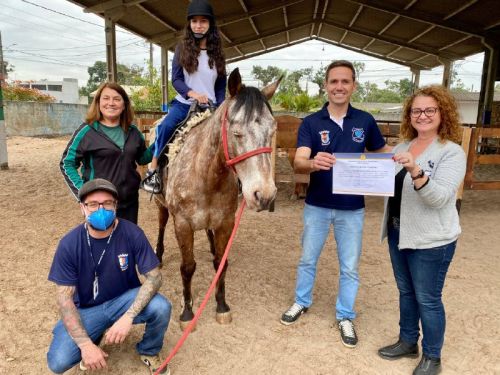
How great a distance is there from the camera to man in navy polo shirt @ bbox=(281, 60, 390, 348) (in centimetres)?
246

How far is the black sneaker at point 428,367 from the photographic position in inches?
89.1

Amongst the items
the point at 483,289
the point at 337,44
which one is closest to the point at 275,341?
the point at 483,289

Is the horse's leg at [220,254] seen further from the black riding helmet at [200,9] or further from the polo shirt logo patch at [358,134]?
the black riding helmet at [200,9]

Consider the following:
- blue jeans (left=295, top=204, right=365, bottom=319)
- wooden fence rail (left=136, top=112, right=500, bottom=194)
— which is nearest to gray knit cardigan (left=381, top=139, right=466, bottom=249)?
blue jeans (left=295, top=204, right=365, bottom=319)

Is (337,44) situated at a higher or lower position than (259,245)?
higher

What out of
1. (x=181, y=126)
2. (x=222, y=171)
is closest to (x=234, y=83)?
(x=222, y=171)

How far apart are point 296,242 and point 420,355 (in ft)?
8.13

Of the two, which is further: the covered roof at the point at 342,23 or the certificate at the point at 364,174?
the covered roof at the point at 342,23

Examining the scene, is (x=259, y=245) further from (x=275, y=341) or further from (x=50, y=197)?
(x=50, y=197)

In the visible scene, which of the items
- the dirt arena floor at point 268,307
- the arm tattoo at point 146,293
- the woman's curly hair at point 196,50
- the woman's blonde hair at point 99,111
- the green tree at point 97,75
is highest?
the green tree at point 97,75

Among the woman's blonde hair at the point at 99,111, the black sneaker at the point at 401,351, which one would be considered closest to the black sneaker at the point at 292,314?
the black sneaker at the point at 401,351

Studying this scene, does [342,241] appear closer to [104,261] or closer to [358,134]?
[358,134]

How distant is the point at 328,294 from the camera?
3430 mm

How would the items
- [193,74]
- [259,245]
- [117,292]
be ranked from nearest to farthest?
1. [117,292]
2. [193,74]
3. [259,245]
